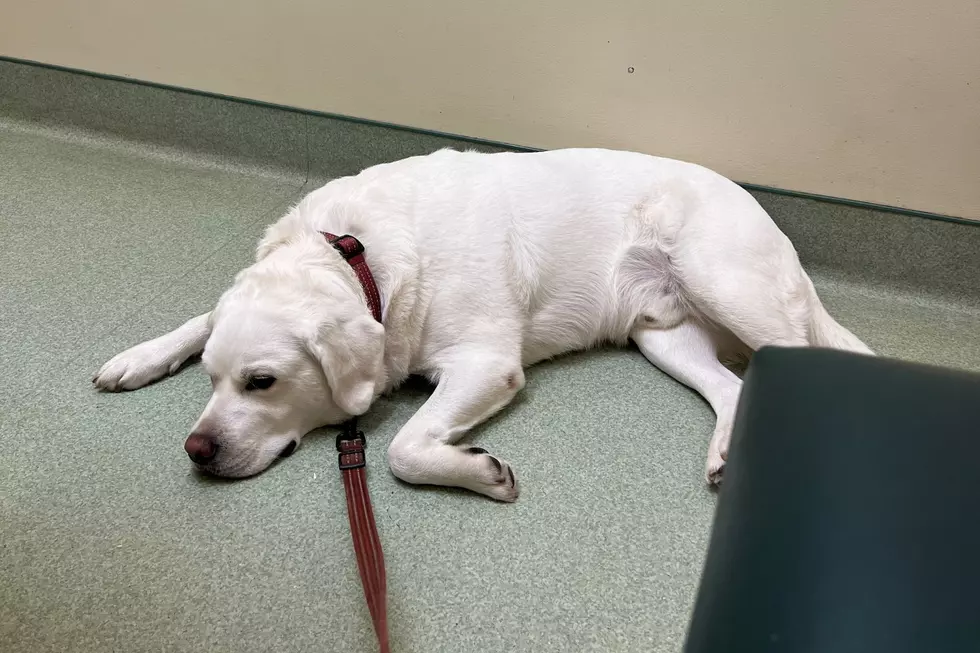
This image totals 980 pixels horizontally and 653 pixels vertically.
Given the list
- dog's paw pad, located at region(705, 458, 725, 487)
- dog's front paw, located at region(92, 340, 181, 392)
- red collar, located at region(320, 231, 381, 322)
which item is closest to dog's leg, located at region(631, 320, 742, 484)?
dog's paw pad, located at region(705, 458, 725, 487)

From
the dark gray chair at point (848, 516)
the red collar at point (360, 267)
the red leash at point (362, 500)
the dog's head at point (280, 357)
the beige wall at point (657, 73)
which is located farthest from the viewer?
the beige wall at point (657, 73)

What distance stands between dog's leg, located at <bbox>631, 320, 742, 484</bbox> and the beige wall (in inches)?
25.5

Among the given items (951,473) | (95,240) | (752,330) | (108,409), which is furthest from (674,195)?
(95,240)

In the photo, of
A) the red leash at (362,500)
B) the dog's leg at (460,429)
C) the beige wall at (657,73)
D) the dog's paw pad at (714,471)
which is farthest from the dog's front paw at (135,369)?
the dog's paw pad at (714,471)

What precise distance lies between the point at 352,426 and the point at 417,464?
0.76ft

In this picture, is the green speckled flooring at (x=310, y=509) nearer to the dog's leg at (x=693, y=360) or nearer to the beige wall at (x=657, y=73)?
the dog's leg at (x=693, y=360)

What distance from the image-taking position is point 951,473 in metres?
0.50

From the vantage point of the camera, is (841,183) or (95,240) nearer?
(841,183)

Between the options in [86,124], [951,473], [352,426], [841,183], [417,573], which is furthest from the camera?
[86,124]

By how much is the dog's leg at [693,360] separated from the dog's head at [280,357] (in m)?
0.78

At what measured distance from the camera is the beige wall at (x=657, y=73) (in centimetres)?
173

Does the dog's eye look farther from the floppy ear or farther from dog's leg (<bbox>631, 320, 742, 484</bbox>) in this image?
dog's leg (<bbox>631, 320, 742, 484</bbox>)

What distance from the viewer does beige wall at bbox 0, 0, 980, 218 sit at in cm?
173

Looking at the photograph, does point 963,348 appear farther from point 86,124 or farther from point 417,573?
point 86,124
